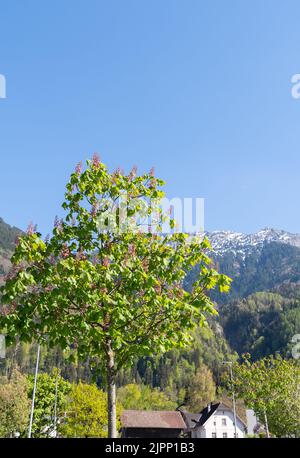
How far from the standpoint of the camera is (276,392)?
49406 millimetres

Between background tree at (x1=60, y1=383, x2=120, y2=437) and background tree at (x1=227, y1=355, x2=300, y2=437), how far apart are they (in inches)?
968

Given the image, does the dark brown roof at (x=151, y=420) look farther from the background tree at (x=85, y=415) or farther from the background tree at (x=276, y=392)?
the background tree at (x=276, y=392)

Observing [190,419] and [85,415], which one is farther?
[190,419]

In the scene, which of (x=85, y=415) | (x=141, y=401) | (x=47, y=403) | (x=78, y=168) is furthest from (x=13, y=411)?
(x=141, y=401)

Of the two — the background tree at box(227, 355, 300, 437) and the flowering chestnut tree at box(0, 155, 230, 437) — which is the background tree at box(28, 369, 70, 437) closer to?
the background tree at box(227, 355, 300, 437)

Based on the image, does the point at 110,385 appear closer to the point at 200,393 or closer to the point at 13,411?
the point at 13,411

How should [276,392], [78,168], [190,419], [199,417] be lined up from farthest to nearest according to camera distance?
1. [199,417]
2. [190,419]
3. [276,392]
4. [78,168]

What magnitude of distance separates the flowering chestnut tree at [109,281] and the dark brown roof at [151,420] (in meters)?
90.5

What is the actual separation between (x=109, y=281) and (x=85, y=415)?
206 feet

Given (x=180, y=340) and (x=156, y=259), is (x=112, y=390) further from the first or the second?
(x=156, y=259)

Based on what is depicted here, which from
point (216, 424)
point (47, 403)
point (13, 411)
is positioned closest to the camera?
point (13, 411)

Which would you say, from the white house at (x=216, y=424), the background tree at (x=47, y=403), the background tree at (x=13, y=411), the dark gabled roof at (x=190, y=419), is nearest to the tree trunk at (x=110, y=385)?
the background tree at (x=13, y=411)

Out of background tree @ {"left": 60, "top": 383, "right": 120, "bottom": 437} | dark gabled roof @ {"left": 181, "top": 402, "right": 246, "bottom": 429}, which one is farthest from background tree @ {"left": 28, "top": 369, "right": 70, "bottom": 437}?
dark gabled roof @ {"left": 181, "top": 402, "right": 246, "bottom": 429}

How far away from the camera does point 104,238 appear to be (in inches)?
444
